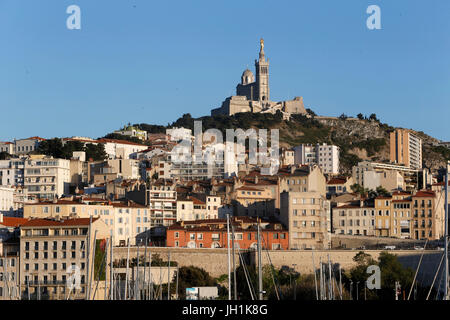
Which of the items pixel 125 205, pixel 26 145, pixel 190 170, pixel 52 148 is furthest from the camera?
pixel 26 145

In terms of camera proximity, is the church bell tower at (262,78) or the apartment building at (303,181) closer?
the apartment building at (303,181)

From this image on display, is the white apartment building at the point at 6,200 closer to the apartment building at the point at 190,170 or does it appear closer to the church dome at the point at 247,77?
the apartment building at the point at 190,170

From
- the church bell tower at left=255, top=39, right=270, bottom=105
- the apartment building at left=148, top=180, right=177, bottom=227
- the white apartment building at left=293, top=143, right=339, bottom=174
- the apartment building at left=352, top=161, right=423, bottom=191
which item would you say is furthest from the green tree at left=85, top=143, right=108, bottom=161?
the church bell tower at left=255, top=39, right=270, bottom=105

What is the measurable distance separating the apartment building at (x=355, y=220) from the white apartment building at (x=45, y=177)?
33.6m

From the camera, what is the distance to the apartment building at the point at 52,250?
58.6 meters

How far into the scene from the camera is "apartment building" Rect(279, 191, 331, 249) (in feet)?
221

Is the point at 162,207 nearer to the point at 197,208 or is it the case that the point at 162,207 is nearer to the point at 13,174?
the point at 197,208

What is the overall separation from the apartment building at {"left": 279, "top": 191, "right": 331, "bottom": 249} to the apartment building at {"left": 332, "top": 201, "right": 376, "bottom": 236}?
29.8ft

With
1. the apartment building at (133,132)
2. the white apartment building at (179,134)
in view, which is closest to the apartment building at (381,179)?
the white apartment building at (179,134)

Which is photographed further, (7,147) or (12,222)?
(7,147)

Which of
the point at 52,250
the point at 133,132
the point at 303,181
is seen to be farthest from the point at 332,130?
the point at 52,250

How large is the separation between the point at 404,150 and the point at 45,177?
66.7 metres

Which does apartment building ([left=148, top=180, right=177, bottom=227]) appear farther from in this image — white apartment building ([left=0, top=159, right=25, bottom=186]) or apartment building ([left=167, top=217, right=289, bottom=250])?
white apartment building ([left=0, top=159, right=25, bottom=186])

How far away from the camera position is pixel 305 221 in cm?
6825
